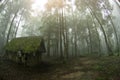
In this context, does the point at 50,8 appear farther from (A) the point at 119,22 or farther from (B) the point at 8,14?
(A) the point at 119,22

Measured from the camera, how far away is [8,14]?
4800 cm

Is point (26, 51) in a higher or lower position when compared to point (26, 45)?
lower

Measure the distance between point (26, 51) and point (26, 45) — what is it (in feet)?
5.29

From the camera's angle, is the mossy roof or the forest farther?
the mossy roof

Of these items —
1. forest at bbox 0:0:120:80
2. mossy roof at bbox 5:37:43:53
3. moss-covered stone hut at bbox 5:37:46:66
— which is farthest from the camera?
mossy roof at bbox 5:37:43:53

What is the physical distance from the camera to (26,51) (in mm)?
29375

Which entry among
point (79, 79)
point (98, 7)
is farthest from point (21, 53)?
point (98, 7)

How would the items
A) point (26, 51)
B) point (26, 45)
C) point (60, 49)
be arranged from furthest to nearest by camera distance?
point (60, 49) < point (26, 45) < point (26, 51)

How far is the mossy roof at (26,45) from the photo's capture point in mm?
29770

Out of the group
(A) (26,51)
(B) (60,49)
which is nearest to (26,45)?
(A) (26,51)

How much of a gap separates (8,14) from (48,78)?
101 ft

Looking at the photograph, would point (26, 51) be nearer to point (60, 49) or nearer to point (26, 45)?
point (26, 45)

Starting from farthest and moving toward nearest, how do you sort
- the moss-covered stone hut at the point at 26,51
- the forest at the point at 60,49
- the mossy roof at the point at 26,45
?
the mossy roof at the point at 26,45
the moss-covered stone hut at the point at 26,51
the forest at the point at 60,49

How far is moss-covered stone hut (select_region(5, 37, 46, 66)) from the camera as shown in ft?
96.9
